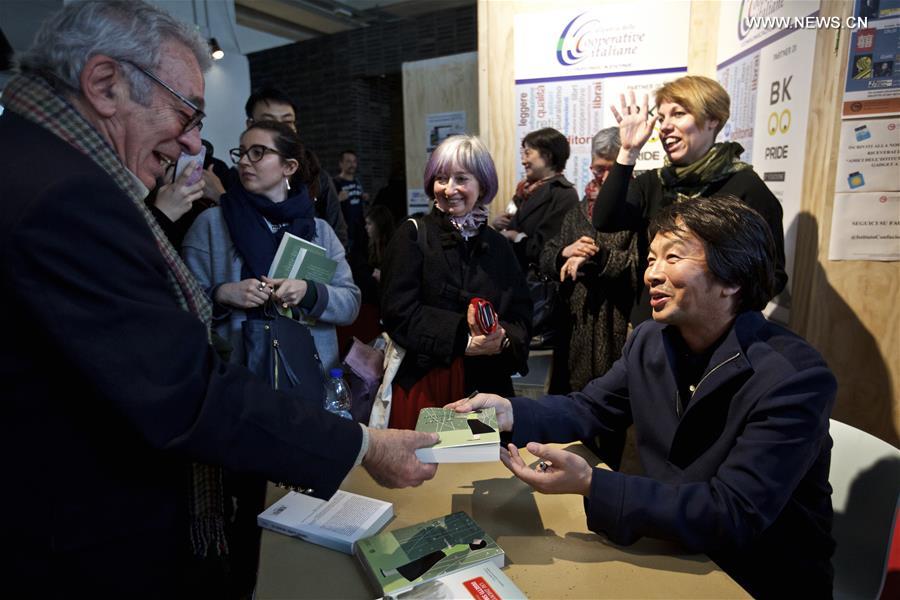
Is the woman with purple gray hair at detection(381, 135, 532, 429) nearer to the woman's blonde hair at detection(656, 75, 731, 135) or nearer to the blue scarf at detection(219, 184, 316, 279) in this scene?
the blue scarf at detection(219, 184, 316, 279)

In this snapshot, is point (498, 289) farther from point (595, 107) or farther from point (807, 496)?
point (595, 107)

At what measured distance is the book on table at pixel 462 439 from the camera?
1333mm

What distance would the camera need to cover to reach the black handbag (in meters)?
2.04

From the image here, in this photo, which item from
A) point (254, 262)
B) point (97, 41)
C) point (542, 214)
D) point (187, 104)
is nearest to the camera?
point (97, 41)

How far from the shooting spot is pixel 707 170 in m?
2.44

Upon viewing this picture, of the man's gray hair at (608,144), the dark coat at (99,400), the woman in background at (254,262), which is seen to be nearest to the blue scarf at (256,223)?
the woman in background at (254,262)

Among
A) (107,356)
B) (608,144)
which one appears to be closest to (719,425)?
(107,356)

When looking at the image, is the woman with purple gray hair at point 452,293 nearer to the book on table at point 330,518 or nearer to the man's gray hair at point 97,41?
Result: the book on table at point 330,518

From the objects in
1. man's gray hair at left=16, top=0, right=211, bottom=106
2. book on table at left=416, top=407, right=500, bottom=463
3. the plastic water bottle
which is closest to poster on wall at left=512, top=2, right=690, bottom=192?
the plastic water bottle

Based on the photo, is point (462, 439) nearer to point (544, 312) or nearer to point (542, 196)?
point (544, 312)

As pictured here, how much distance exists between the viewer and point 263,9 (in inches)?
331

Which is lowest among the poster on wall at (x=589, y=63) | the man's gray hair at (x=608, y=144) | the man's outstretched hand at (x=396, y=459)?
the man's outstretched hand at (x=396, y=459)

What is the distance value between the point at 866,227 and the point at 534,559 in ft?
6.58

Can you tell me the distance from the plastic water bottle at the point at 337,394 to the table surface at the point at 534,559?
84cm
